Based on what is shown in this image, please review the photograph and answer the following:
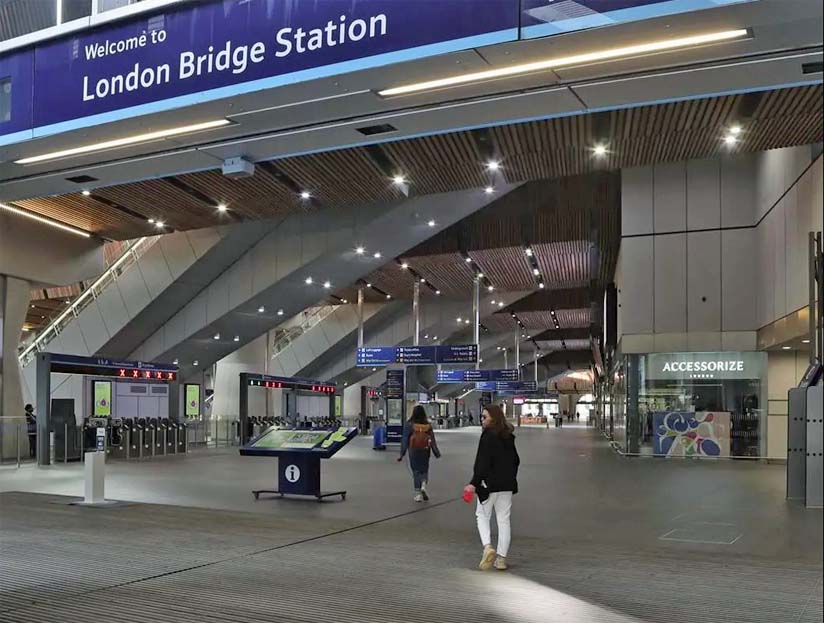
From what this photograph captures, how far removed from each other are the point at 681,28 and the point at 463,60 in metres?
1.19

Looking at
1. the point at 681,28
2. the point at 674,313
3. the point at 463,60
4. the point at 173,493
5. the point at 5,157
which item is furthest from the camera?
the point at 674,313

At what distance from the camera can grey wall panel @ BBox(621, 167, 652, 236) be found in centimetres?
2019

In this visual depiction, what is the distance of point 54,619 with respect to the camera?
204 inches

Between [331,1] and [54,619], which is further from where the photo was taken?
[54,619]

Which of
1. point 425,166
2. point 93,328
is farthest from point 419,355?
point 425,166

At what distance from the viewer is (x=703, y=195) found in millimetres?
19641

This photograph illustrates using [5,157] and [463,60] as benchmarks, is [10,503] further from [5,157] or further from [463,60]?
[463,60]

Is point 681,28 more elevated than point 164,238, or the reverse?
point 164,238

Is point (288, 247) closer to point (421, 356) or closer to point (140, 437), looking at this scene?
point (140, 437)

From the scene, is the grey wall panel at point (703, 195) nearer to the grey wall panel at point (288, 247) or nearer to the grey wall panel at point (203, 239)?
the grey wall panel at point (288, 247)

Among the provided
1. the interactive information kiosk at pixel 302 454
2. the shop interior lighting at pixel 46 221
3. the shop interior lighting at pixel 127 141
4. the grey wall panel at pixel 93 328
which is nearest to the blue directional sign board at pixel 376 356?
the grey wall panel at pixel 93 328

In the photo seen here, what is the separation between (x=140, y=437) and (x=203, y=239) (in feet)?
18.7

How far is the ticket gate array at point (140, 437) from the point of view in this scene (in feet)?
70.7

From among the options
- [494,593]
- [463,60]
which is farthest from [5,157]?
[494,593]
